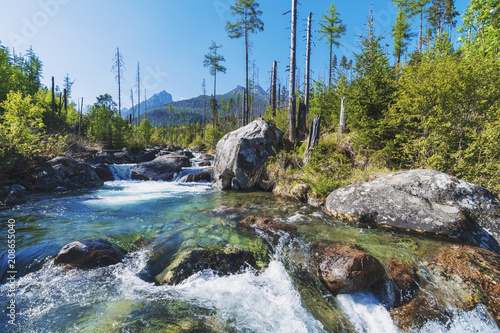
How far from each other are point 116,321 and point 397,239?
554 cm

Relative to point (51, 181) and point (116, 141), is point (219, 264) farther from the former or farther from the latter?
point (116, 141)

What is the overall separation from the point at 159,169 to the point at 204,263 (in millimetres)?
14012

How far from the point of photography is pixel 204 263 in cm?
406

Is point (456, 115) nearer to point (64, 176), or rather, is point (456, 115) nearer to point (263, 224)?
point (263, 224)

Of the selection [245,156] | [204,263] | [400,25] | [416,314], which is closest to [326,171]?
[245,156]

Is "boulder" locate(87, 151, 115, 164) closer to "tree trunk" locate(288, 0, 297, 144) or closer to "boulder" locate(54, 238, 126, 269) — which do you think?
"tree trunk" locate(288, 0, 297, 144)

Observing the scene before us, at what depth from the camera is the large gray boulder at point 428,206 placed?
4.61 metres

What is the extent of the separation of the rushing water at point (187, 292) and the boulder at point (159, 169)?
9.58 m

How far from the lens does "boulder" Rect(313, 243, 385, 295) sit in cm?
324

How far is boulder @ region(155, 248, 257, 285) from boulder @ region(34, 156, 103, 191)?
1099 centimetres

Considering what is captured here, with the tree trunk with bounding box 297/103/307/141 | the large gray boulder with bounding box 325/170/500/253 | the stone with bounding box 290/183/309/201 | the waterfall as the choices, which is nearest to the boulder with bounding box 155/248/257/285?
the large gray boulder with bounding box 325/170/500/253

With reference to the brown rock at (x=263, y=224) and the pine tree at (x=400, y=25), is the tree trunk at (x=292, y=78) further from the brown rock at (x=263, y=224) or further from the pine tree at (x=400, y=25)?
the pine tree at (x=400, y=25)

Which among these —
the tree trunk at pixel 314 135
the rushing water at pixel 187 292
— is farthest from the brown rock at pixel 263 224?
the tree trunk at pixel 314 135

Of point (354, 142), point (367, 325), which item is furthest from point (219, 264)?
point (354, 142)
